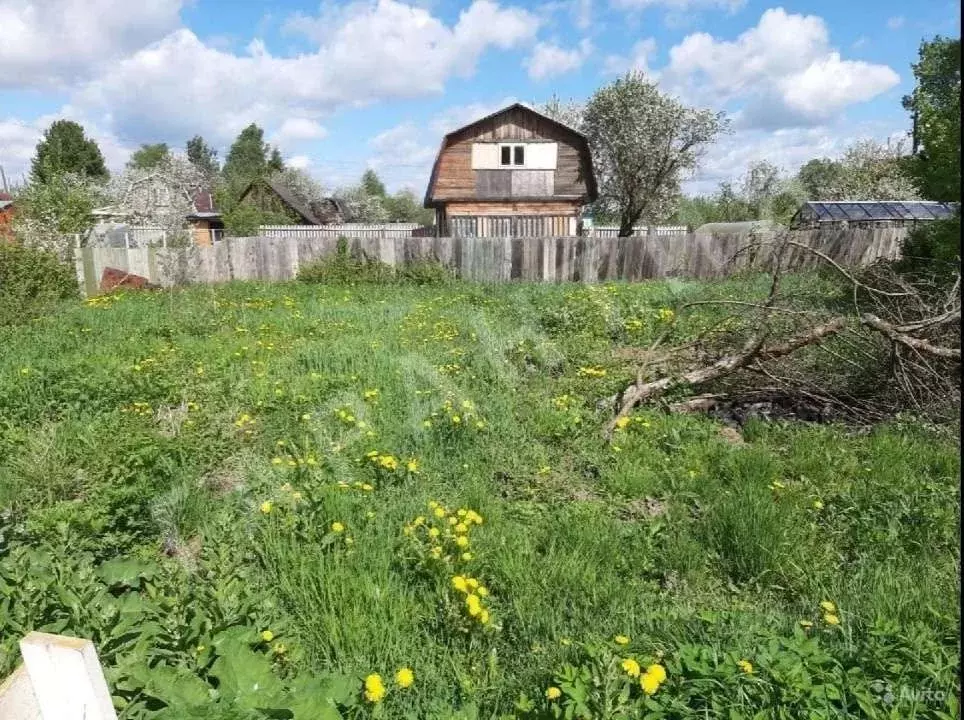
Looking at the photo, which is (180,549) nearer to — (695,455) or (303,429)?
(303,429)

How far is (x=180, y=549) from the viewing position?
328cm

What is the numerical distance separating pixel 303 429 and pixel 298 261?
1235 centimetres

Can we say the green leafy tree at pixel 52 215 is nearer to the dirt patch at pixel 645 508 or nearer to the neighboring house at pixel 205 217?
the dirt patch at pixel 645 508

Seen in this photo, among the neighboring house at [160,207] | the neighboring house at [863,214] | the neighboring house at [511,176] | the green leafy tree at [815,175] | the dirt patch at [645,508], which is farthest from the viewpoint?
the green leafy tree at [815,175]

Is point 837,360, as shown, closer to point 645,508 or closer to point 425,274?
point 645,508

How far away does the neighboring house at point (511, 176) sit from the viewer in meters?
25.4

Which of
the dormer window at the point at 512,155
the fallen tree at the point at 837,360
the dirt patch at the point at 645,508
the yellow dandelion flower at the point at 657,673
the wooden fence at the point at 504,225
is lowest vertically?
the dirt patch at the point at 645,508

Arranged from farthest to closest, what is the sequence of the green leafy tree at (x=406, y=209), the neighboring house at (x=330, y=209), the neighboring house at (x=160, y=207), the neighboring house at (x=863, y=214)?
1. the green leafy tree at (x=406, y=209)
2. the neighboring house at (x=330, y=209)
3. the neighboring house at (x=160, y=207)
4. the neighboring house at (x=863, y=214)

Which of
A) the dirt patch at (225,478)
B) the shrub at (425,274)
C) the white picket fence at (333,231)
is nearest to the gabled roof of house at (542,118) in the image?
the white picket fence at (333,231)

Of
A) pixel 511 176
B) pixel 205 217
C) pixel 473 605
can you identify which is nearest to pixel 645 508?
Answer: pixel 473 605

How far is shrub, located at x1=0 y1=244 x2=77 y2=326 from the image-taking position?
931cm

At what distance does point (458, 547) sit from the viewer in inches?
121

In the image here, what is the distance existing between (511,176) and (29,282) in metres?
18.3

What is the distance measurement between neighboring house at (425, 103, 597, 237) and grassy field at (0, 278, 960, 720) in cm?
2024
